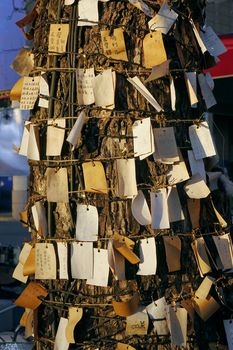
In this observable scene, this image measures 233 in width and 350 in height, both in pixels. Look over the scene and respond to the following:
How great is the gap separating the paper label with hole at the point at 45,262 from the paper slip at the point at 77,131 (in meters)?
0.41

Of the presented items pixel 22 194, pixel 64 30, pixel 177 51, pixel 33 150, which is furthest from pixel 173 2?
pixel 22 194

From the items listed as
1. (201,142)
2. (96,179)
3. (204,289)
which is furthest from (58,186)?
(204,289)

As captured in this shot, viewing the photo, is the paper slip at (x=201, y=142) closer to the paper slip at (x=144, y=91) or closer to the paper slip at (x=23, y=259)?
the paper slip at (x=144, y=91)

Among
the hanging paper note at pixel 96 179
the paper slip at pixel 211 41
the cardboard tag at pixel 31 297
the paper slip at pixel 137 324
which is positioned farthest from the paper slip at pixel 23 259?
the paper slip at pixel 211 41

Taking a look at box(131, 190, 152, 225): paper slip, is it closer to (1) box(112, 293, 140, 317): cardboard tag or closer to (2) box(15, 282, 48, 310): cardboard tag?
(1) box(112, 293, 140, 317): cardboard tag

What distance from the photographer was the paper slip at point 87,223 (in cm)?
238

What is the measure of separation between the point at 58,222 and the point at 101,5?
85 centimetres

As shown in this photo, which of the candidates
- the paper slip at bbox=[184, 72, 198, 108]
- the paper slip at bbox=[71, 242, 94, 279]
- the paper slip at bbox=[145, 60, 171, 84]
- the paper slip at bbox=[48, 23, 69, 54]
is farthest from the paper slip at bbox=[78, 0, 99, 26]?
the paper slip at bbox=[71, 242, 94, 279]

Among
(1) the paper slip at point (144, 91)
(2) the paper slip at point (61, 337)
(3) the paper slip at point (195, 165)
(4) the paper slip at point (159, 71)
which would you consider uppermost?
(4) the paper slip at point (159, 71)

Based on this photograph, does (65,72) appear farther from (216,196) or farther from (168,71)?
(216,196)

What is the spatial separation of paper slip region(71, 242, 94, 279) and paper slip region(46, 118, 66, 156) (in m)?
0.36

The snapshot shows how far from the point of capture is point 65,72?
2.50m

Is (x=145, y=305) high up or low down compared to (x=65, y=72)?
down

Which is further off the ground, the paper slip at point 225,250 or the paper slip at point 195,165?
the paper slip at point 195,165
